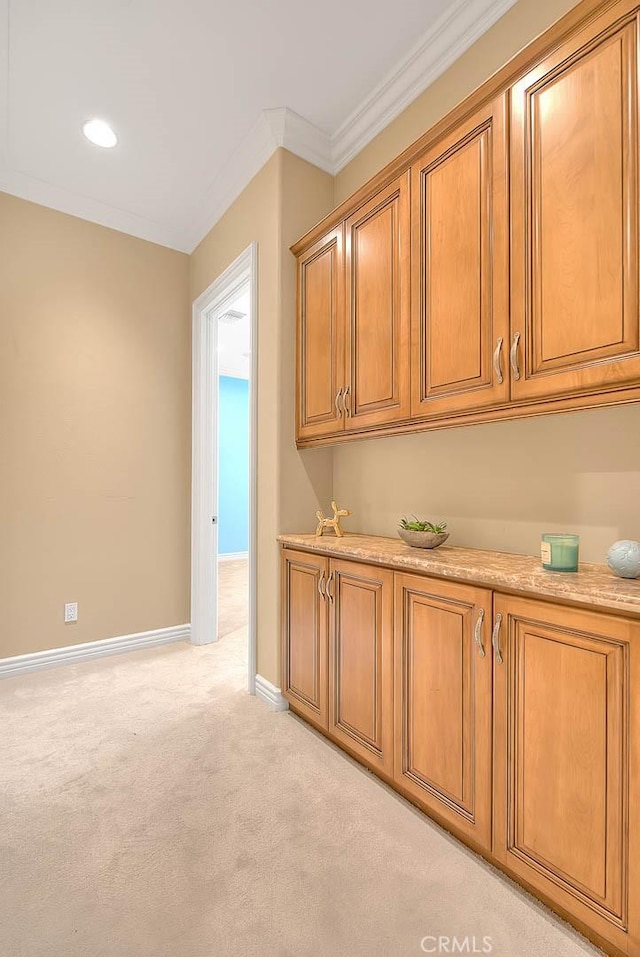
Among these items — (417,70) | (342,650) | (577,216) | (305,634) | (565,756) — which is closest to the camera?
(565,756)

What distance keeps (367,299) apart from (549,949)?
2.10 meters

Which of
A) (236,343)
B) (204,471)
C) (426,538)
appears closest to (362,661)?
(426,538)

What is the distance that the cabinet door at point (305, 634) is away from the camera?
6.47ft

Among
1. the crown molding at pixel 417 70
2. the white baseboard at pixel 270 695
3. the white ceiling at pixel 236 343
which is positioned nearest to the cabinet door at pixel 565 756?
the white baseboard at pixel 270 695

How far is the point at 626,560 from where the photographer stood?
3.76 feet

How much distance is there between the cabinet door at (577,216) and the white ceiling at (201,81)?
0.79 metres

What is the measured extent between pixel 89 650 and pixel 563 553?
2.91 metres

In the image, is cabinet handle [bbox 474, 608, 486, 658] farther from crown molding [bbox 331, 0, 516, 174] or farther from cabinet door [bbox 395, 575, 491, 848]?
crown molding [bbox 331, 0, 516, 174]

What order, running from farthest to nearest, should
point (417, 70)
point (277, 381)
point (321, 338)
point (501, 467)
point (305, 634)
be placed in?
point (277, 381) → point (321, 338) → point (305, 634) → point (417, 70) → point (501, 467)

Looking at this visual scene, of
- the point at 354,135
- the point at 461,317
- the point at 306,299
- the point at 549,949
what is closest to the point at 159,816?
the point at 549,949

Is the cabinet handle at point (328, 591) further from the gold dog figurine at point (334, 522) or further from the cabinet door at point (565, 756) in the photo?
the cabinet door at point (565, 756)

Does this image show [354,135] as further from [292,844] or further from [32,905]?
[32,905]

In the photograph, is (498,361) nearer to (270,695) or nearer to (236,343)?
(270,695)

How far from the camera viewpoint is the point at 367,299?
1.95 metres
